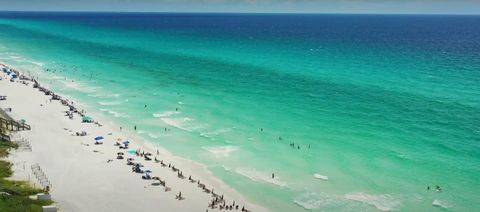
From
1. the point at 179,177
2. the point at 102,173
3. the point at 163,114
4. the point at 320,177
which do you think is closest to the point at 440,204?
the point at 320,177

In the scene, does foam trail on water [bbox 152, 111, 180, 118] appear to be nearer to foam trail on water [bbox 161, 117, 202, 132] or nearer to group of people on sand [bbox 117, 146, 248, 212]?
foam trail on water [bbox 161, 117, 202, 132]

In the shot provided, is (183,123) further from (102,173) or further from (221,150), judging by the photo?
(102,173)

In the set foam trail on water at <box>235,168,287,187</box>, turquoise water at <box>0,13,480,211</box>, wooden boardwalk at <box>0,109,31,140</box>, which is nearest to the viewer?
turquoise water at <box>0,13,480,211</box>

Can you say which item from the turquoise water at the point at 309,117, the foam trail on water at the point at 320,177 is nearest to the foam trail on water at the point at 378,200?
the turquoise water at the point at 309,117

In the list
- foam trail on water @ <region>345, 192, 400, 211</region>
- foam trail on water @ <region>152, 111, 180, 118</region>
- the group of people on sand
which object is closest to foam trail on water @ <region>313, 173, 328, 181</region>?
foam trail on water @ <region>345, 192, 400, 211</region>

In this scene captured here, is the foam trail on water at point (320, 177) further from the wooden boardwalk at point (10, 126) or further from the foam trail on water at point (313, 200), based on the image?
the wooden boardwalk at point (10, 126)

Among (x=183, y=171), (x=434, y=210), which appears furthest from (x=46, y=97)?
(x=434, y=210)
